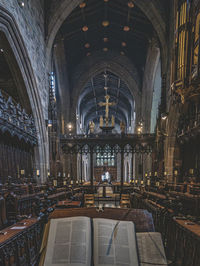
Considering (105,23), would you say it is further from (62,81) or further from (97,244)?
(97,244)

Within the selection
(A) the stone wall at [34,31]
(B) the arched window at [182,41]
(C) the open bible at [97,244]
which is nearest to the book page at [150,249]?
(C) the open bible at [97,244]

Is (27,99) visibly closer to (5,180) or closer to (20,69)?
(20,69)

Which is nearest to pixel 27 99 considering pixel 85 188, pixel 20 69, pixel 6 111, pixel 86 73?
pixel 20 69

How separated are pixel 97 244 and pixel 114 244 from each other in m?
0.15

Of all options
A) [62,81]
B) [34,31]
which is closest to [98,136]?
[62,81]

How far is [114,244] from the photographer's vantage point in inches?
62.3

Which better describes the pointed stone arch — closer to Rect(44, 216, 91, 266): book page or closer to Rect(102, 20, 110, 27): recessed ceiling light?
Rect(44, 216, 91, 266): book page

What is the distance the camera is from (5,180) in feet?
22.2

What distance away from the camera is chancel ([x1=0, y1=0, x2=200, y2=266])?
1711 mm

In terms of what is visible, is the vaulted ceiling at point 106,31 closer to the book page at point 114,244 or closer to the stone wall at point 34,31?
the stone wall at point 34,31

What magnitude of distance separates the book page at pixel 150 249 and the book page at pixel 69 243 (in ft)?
1.62

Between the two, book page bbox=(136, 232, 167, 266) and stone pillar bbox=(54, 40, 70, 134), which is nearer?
book page bbox=(136, 232, 167, 266)

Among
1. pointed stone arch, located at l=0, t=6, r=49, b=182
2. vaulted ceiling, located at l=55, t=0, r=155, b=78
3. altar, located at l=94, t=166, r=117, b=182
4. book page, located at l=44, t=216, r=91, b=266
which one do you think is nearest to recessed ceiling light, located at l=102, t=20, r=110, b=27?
vaulted ceiling, located at l=55, t=0, r=155, b=78

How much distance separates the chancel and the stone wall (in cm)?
6
